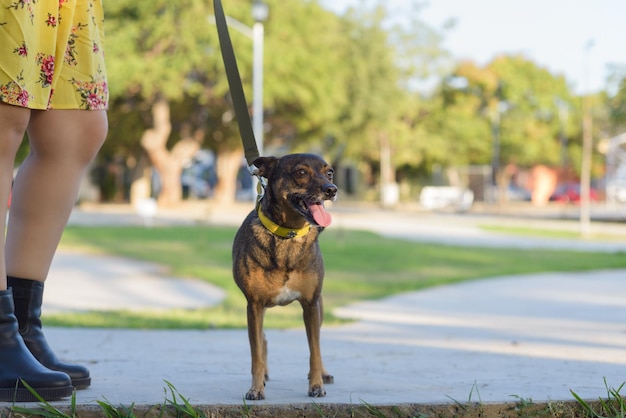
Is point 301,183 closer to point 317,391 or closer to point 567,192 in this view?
point 317,391

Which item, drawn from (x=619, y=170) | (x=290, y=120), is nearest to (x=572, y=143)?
(x=619, y=170)

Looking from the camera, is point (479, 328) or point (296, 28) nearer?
point (479, 328)

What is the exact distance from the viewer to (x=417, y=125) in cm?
7488

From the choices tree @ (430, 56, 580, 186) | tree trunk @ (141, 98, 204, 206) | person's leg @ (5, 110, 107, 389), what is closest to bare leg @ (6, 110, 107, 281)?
person's leg @ (5, 110, 107, 389)

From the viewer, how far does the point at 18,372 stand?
12.3ft

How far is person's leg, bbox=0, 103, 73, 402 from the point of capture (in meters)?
3.70

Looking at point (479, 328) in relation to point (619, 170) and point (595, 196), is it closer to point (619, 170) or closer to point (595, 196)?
point (619, 170)

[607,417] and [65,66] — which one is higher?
[65,66]

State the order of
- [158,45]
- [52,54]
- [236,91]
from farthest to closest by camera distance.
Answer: [158,45] < [236,91] < [52,54]

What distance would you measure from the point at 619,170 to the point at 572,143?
2134cm

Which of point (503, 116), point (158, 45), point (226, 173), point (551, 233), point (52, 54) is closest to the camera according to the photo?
point (52, 54)

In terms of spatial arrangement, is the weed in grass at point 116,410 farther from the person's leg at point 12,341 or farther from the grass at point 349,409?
the person's leg at point 12,341

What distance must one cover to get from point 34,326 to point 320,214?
125 centimetres

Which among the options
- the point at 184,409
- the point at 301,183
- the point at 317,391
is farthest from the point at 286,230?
the point at 184,409
